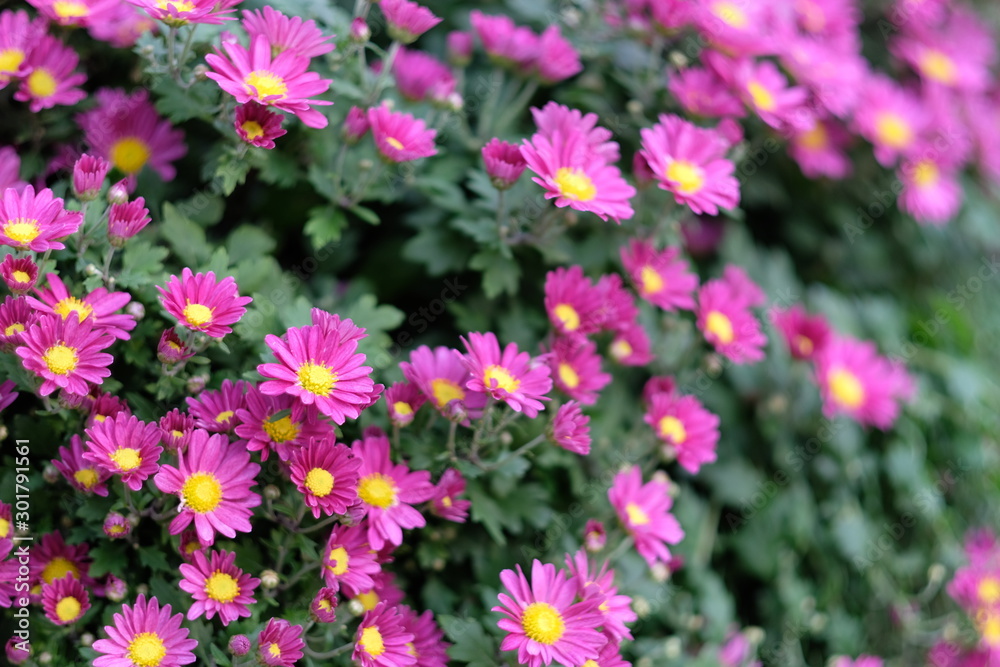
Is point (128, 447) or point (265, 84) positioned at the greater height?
point (265, 84)

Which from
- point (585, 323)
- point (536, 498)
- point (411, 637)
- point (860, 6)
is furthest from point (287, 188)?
point (860, 6)

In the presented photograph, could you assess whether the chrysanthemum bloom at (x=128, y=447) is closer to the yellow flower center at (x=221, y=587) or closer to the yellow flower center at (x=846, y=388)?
the yellow flower center at (x=221, y=587)

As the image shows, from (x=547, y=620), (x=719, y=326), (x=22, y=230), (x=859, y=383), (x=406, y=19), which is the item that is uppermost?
(x=406, y=19)

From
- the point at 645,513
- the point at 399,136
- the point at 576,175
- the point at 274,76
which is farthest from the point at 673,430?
the point at 274,76

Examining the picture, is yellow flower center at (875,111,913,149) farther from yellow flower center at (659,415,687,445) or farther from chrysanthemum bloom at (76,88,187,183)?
chrysanthemum bloom at (76,88,187,183)

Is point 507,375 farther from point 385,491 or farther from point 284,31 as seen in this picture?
point 284,31

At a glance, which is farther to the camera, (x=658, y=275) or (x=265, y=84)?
(x=658, y=275)

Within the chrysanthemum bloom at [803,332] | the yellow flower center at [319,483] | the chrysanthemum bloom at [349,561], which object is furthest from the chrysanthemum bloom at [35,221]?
the chrysanthemum bloom at [803,332]
